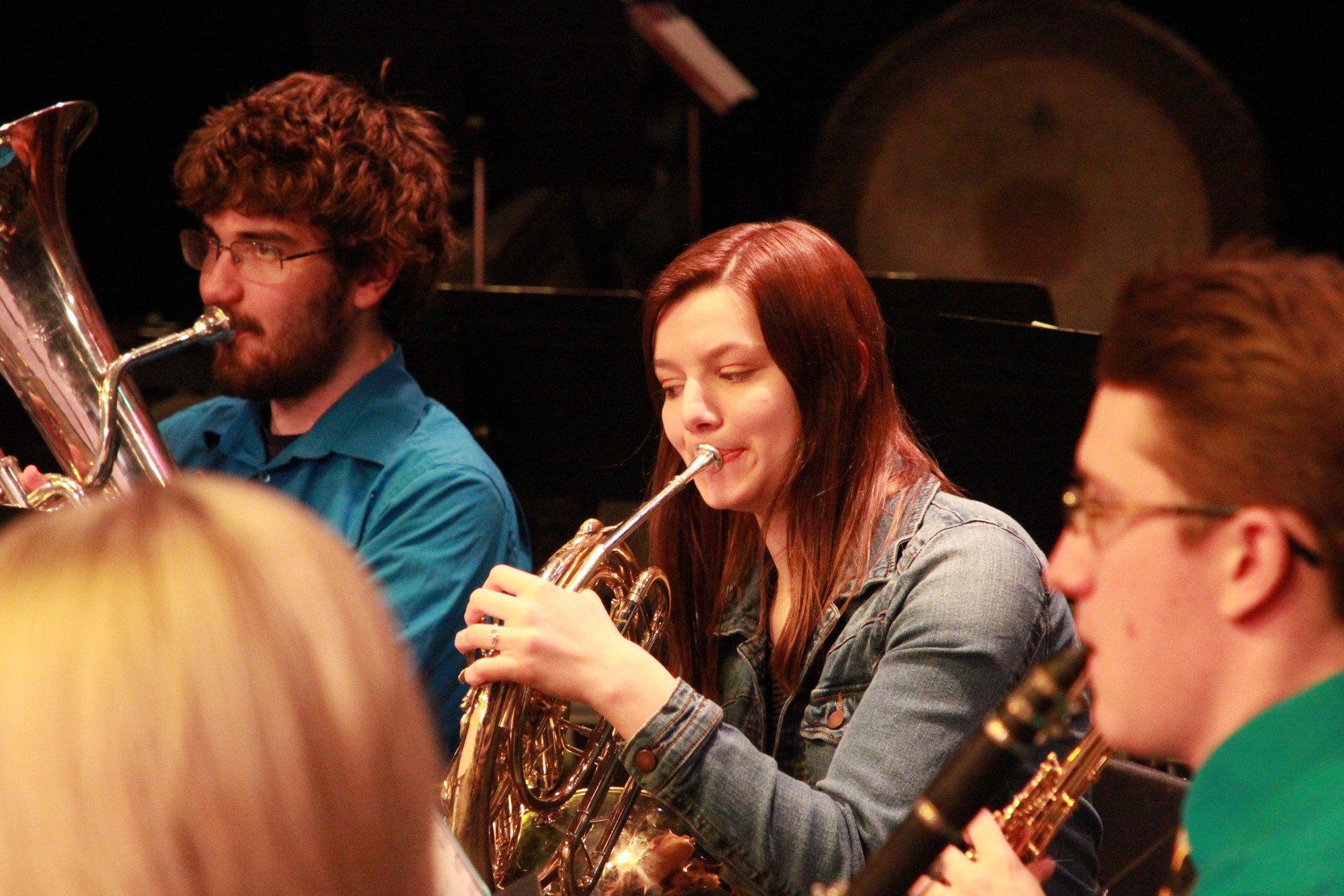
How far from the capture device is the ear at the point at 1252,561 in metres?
1.12

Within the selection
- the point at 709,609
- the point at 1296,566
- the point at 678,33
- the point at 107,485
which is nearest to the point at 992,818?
the point at 1296,566

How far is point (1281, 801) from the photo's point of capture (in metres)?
1.14

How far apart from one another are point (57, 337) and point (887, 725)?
156 centimetres

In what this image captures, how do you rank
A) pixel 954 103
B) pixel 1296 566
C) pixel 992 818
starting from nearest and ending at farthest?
pixel 1296 566
pixel 992 818
pixel 954 103

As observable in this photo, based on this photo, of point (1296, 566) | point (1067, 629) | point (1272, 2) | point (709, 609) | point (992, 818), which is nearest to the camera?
point (1296, 566)

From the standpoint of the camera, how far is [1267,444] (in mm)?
1130

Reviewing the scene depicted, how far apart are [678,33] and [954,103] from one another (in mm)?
1737

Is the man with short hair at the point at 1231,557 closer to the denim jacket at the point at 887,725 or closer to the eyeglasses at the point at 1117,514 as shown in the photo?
the eyeglasses at the point at 1117,514

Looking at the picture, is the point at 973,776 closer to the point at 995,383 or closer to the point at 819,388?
the point at 819,388

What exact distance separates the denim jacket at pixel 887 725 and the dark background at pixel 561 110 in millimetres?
869

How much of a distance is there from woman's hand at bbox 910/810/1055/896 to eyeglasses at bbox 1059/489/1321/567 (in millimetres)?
391

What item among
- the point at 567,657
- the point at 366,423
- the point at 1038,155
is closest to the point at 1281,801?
the point at 567,657

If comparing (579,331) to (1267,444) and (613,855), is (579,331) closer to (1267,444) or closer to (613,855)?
(613,855)

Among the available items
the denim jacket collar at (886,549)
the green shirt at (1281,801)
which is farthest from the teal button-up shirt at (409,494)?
the green shirt at (1281,801)
